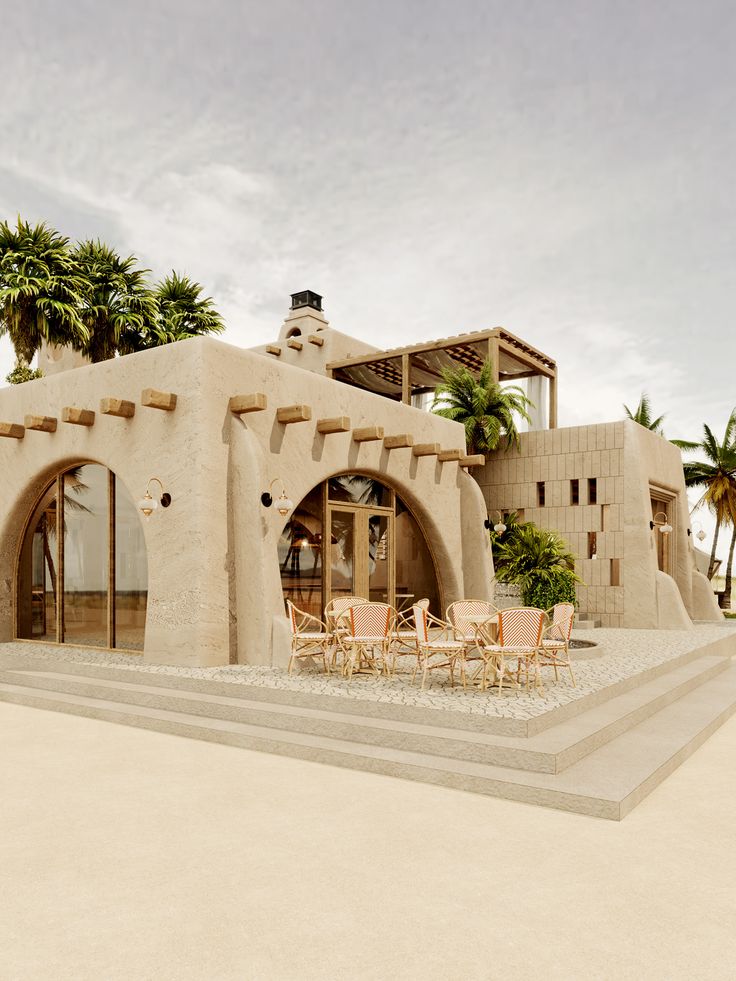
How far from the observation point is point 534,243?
20000mm

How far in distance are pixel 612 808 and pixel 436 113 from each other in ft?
45.2

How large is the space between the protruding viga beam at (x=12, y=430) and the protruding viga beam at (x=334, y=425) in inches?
199

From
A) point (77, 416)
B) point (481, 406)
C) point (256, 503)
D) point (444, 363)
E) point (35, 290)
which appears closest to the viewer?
point (256, 503)

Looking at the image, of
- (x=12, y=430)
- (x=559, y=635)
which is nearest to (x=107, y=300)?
(x=12, y=430)

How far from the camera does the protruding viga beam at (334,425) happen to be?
11.2m

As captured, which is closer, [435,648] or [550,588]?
[435,648]

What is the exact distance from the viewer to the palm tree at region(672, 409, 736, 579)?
30656 mm

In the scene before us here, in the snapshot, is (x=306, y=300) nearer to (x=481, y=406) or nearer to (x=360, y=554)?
(x=481, y=406)

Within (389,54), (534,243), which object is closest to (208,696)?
(389,54)

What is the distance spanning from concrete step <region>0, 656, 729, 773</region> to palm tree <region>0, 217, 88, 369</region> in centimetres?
1176

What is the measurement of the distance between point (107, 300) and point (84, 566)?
38.9ft

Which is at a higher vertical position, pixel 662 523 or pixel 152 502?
pixel 152 502

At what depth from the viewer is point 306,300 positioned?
1030 inches

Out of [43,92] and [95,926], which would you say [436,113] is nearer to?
[43,92]
